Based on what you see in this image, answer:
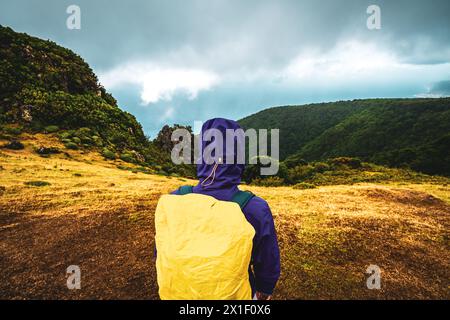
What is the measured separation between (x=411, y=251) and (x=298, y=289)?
4.29 meters

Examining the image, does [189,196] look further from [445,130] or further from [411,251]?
[445,130]

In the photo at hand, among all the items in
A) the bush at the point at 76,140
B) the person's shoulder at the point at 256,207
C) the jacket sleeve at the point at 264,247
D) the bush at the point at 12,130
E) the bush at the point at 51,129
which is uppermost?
the bush at the point at 51,129

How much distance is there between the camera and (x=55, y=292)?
5262 mm

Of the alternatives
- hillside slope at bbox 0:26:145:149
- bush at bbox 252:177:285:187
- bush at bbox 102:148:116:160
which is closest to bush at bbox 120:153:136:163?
bush at bbox 102:148:116:160

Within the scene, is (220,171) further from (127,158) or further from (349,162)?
(349,162)

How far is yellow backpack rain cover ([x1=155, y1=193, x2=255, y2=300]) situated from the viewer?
184 centimetres

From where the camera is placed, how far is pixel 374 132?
84188mm

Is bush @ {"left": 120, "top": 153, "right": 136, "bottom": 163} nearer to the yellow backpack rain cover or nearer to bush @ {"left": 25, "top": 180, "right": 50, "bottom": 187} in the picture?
bush @ {"left": 25, "top": 180, "right": 50, "bottom": 187}

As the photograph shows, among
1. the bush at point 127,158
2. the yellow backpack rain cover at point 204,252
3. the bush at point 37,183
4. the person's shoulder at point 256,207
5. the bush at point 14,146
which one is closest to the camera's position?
the yellow backpack rain cover at point 204,252

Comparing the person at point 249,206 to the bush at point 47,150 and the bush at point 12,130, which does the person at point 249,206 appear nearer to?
the bush at point 47,150

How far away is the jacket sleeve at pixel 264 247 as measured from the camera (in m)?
2.26

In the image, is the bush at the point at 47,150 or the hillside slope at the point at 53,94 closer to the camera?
the bush at the point at 47,150

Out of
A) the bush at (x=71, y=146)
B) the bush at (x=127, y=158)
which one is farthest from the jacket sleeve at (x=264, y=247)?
the bush at (x=127, y=158)

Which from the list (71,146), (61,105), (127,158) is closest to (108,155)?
(127,158)
